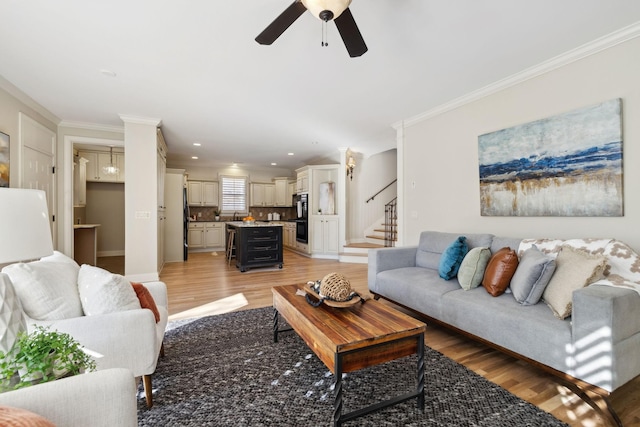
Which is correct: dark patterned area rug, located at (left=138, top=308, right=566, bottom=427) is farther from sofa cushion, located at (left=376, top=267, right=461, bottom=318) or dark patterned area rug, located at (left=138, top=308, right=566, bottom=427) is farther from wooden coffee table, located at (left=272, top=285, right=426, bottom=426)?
sofa cushion, located at (left=376, top=267, right=461, bottom=318)

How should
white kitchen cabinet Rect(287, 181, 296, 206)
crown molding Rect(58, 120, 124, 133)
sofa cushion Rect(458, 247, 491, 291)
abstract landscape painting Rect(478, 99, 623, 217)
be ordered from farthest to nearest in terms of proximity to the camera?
1. white kitchen cabinet Rect(287, 181, 296, 206)
2. crown molding Rect(58, 120, 124, 133)
3. sofa cushion Rect(458, 247, 491, 291)
4. abstract landscape painting Rect(478, 99, 623, 217)

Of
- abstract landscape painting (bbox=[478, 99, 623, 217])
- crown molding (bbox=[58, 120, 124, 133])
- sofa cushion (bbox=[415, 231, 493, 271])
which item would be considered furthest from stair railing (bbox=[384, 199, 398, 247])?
crown molding (bbox=[58, 120, 124, 133])

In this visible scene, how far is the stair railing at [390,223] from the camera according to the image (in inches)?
264

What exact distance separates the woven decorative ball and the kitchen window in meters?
7.62

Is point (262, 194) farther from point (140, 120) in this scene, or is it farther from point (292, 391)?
point (292, 391)

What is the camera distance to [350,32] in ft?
6.02

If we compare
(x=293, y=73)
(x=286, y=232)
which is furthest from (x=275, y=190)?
(x=293, y=73)

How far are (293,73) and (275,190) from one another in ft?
21.9

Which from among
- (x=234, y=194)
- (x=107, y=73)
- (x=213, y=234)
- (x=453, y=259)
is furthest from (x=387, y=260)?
(x=234, y=194)

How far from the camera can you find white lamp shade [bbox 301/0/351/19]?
1559 mm

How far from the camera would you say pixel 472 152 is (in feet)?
11.5

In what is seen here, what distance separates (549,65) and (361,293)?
10.8 ft

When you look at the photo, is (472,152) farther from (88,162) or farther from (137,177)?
(88,162)

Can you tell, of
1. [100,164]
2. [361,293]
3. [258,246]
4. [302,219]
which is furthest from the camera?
[302,219]
